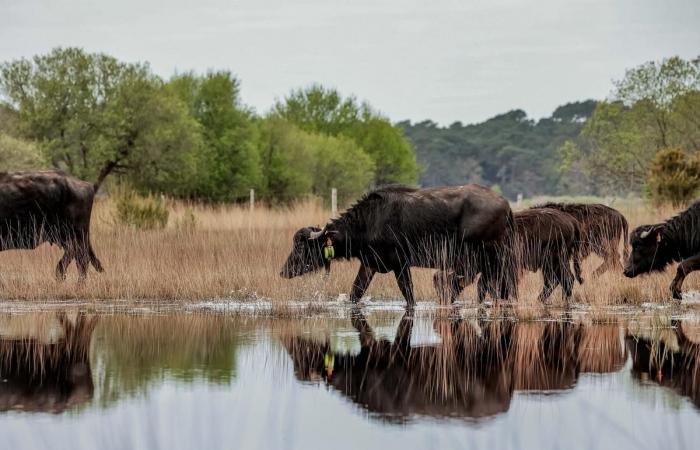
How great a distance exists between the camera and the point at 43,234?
63.3ft

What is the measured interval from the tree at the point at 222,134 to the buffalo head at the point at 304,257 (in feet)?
152

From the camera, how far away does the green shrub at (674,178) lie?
40.0 m

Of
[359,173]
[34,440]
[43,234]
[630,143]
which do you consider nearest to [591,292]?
[43,234]

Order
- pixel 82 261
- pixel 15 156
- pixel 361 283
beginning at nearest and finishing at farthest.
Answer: pixel 361 283, pixel 82 261, pixel 15 156

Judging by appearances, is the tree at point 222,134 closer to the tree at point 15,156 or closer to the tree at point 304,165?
the tree at point 304,165

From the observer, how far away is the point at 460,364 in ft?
37.8

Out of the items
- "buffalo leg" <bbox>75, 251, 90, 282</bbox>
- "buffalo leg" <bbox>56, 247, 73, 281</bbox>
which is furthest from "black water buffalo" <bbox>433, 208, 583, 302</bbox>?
"buffalo leg" <bbox>56, 247, 73, 281</bbox>

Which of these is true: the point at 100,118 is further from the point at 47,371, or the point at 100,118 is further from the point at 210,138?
the point at 47,371

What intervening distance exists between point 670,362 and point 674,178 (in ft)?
96.8

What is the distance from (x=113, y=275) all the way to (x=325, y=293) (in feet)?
12.4

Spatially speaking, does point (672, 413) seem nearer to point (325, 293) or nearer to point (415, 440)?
point (415, 440)

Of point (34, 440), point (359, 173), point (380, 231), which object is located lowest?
point (34, 440)

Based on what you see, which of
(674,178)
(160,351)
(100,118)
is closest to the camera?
(160,351)

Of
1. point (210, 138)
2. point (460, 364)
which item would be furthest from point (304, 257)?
point (210, 138)
